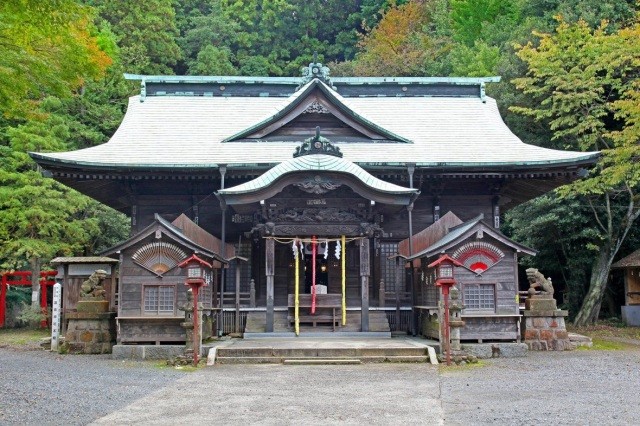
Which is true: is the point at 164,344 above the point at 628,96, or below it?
below

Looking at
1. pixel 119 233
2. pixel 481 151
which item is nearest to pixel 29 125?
pixel 119 233

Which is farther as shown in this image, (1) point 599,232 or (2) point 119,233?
(2) point 119,233

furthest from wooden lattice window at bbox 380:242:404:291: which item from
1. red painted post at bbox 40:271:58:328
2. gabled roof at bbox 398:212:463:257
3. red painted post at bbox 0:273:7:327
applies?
red painted post at bbox 0:273:7:327

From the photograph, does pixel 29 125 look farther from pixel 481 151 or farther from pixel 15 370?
pixel 481 151

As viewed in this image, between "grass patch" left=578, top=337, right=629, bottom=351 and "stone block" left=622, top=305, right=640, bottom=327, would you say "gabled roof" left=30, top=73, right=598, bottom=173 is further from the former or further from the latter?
"stone block" left=622, top=305, right=640, bottom=327

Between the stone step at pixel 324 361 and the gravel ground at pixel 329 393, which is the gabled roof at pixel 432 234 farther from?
the stone step at pixel 324 361

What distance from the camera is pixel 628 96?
20031 millimetres

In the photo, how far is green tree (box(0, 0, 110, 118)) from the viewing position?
809cm

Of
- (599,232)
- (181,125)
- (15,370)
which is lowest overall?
(15,370)

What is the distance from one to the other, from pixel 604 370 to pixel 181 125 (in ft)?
45.8

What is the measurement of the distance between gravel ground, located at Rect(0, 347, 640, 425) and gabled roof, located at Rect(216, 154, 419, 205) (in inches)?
173

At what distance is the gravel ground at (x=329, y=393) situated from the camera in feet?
23.0

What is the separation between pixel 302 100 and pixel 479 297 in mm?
7799

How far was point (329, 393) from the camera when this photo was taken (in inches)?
337
